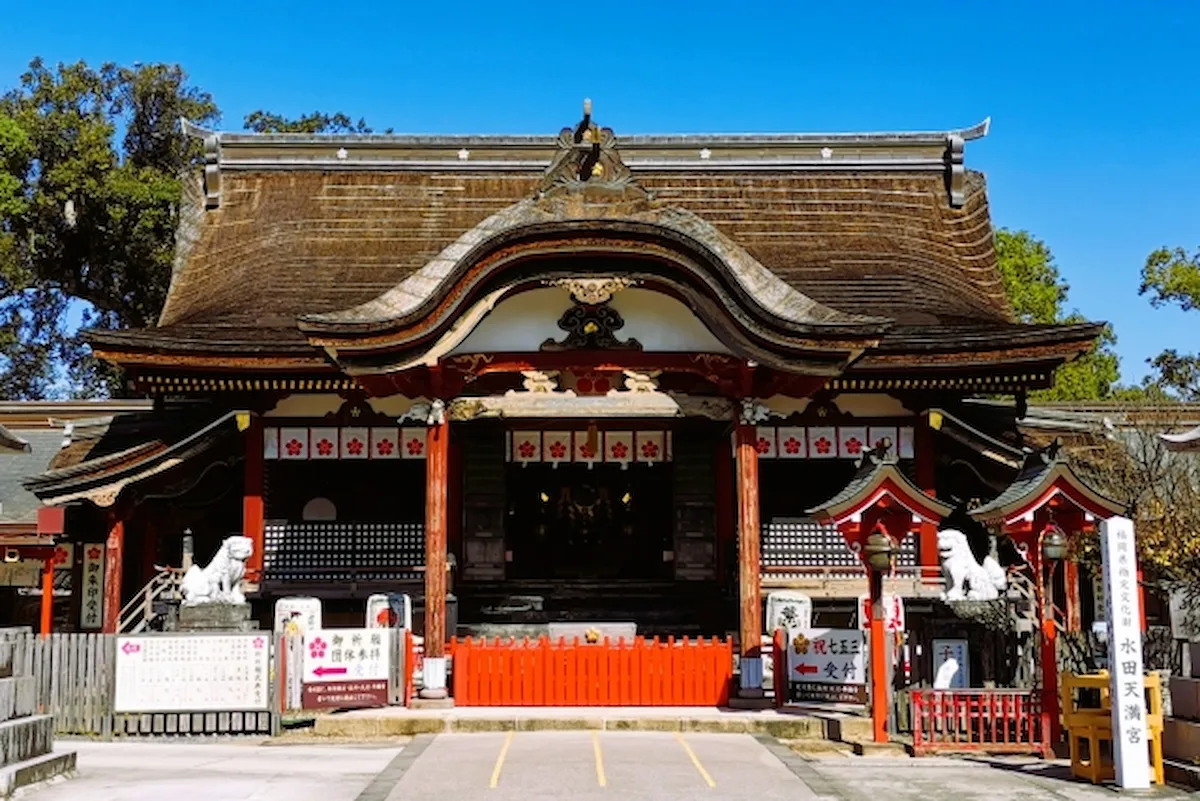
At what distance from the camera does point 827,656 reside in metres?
14.1

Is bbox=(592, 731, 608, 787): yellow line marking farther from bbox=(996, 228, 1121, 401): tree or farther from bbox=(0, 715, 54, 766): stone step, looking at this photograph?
bbox=(996, 228, 1121, 401): tree

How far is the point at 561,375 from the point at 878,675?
5923 millimetres

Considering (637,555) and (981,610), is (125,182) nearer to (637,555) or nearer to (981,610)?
(637,555)

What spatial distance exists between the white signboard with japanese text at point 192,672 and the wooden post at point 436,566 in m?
2.14

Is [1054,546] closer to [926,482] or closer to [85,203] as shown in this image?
[926,482]

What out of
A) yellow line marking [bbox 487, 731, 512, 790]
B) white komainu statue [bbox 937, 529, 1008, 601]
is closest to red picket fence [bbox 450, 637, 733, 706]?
yellow line marking [bbox 487, 731, 512, 790]

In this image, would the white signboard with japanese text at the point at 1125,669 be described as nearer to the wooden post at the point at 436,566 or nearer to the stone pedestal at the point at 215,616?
the wooden post at the point at 436,566

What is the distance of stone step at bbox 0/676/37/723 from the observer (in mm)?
10312

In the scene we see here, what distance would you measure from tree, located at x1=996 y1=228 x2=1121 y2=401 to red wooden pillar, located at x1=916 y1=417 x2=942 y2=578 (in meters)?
21.5

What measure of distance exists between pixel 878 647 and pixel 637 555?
10147mm

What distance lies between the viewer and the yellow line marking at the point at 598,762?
1043cm

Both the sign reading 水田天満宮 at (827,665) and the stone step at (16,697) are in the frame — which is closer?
the stone step at (16,697)


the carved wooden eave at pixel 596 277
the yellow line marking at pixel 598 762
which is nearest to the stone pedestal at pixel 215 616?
the carved wooden eave at pixel 596 277

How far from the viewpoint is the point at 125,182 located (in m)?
36.9
